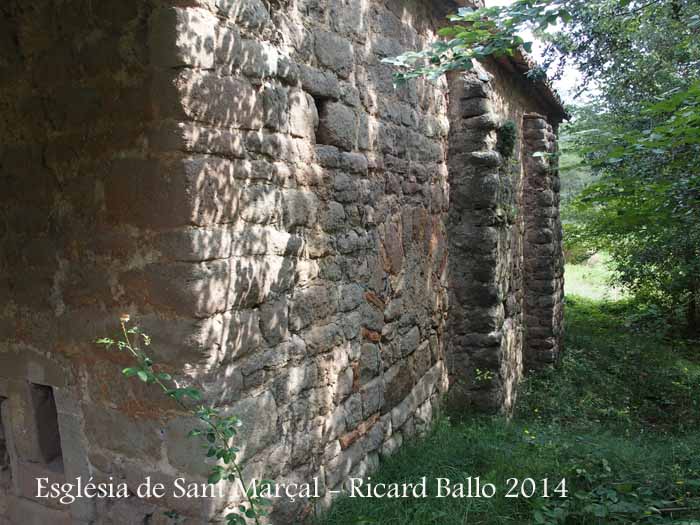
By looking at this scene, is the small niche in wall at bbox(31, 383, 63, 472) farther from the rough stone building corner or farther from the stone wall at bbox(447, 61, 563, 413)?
the stone wall at bbox(447, 61, 563, 413)

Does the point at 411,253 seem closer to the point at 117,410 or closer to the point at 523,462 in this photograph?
the point at 523,462

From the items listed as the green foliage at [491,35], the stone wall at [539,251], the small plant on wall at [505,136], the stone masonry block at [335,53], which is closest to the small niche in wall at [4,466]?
the stone masonry block at [335,53]

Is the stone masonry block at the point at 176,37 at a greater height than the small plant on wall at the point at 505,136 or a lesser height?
lesser

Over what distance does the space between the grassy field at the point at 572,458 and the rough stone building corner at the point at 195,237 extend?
37 cm

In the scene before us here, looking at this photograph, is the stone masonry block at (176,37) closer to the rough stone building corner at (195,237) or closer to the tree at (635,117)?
the rough stone building corner at (195,237)

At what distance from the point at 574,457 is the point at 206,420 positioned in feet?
8.85

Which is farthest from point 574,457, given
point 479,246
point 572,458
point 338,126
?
point 338,126

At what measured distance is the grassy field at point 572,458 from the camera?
114 inches

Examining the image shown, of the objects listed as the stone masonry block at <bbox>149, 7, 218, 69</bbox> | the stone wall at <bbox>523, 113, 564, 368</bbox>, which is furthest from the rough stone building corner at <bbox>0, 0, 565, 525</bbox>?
the stone wall at <bbox>523, 113, 564, 368</bbox>

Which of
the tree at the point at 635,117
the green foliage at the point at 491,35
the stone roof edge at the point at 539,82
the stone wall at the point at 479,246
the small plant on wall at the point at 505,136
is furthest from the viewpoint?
the stone roof edge at the point at 539,82

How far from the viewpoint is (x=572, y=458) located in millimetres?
3668

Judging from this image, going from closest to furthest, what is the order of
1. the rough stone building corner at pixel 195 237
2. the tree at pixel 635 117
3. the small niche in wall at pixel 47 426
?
the rough stone building corner at pixel 195 237 < the small niche in wall at pixel 47 426 < the tree at pixel 635 117

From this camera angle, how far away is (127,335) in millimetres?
2234

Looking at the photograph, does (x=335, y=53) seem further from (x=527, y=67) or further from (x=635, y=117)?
(x=635, y=117)
